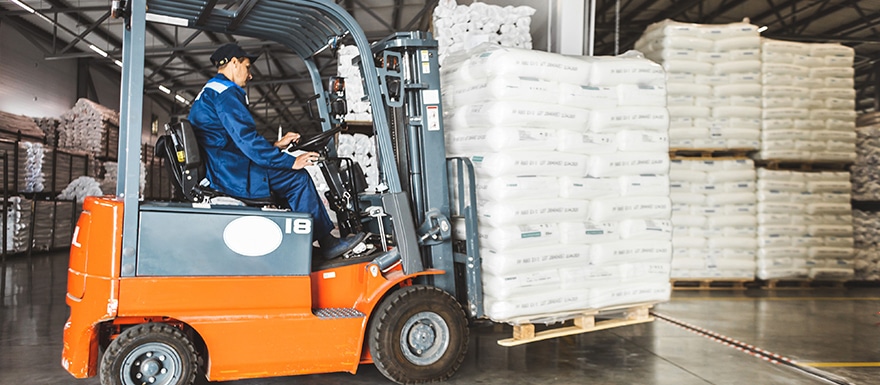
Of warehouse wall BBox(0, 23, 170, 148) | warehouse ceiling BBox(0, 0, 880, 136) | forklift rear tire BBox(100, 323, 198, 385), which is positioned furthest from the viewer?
warehouse wall BBox(0, 23, 170, 148)

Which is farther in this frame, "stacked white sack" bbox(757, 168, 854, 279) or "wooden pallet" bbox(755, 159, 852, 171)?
"wooden pallet" bbox(755, 159, 852, 171)

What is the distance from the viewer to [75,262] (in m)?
3.44

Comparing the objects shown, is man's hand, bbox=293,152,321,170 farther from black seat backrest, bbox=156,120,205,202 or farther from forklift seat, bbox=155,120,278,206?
black seat backrest, bbox=156,120,205,202

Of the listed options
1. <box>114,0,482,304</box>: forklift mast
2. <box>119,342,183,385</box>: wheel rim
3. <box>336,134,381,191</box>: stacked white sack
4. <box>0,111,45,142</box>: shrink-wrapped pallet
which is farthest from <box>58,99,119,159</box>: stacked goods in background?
<box>119,342,183,385</box>: wheel rim

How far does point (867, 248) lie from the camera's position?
911 cm

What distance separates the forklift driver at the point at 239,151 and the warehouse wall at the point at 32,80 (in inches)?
488

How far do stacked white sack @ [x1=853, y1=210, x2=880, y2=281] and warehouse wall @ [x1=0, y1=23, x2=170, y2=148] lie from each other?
1544 cm

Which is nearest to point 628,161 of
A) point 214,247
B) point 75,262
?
point 214,247

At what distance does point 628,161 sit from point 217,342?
2763mm

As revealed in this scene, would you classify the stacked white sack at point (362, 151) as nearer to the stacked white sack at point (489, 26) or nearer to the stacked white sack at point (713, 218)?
the stacked white sack at point (489, 26)

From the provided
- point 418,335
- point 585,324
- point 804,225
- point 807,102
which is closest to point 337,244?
point 418,335

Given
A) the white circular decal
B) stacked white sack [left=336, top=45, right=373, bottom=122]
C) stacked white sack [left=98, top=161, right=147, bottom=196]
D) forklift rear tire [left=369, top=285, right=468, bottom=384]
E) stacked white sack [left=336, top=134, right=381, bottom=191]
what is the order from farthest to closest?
stacked white sack [left=98, top=161, right=147, bottom=196]
stacked white sack [left=336, top=134, right=381, bottom=191]
stacked white sack [left=336, top=45, right=373, bottom=122]
forklift rear tire [left=369, top=285, right=468, bottom=384]
the white circular decal

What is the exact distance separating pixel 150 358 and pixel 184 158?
1.04m

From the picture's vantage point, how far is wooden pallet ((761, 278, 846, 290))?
841 cm
